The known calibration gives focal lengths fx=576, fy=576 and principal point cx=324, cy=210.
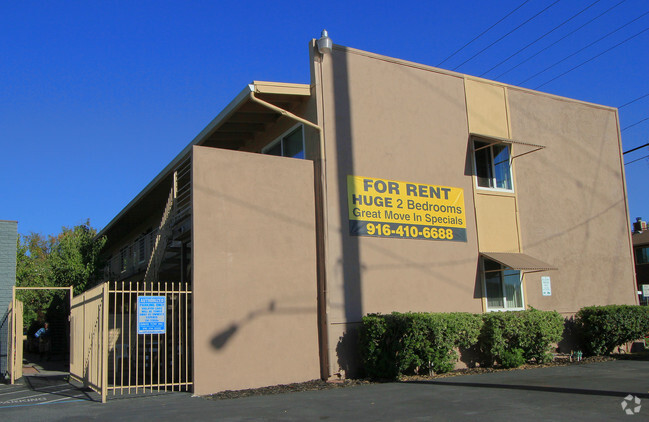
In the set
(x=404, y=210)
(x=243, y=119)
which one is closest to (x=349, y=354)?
(x=404, y=210)

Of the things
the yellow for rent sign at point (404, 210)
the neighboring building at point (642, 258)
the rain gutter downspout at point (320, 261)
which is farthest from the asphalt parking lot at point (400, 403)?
the neighboring building at point (642, 258)

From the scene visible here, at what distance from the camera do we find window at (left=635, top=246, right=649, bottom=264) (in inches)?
1513

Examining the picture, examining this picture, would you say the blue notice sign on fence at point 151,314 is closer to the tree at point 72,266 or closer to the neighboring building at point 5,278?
the neighboring building at point 5,278

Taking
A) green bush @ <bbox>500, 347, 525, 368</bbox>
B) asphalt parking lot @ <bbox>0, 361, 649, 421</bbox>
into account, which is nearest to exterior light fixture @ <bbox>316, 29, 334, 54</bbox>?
asphalt parking lot @ <bbox>0, 361, 649, 421</bbox>

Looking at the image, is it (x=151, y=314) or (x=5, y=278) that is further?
(x=5, y=278)

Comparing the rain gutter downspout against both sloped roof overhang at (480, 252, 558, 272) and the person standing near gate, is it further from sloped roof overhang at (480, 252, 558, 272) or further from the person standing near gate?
the person standing near gate

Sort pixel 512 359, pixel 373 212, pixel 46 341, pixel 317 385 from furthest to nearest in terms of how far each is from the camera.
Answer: pixel 46 341 < pixel 512 359 < pixel 373 212 < pixel 317 385

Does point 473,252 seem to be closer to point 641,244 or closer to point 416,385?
point 416,385

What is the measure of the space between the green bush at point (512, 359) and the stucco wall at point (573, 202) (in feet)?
7.35

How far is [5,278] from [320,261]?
839 cm

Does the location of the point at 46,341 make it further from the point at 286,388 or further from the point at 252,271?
the point at 286,388

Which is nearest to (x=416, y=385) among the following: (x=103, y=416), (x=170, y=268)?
(x=103, y=416)

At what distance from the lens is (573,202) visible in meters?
17.3

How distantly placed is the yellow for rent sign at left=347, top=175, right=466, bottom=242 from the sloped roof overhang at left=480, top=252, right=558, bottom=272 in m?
0.94
